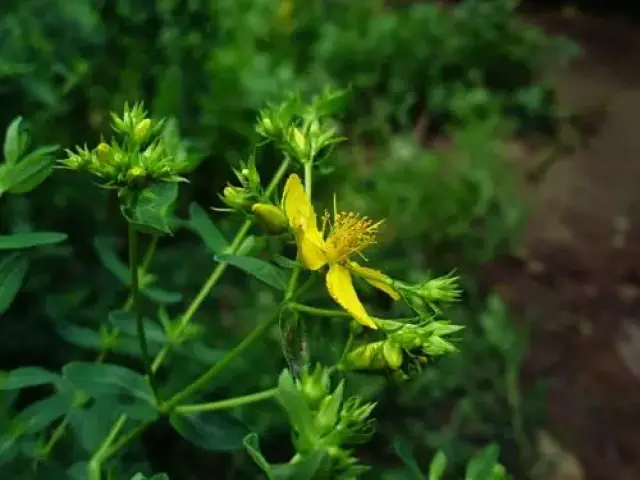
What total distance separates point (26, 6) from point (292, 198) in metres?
0.71

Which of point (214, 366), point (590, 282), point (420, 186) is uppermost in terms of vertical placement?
point (214, 366)

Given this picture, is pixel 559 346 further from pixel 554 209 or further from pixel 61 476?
pixel 61 476

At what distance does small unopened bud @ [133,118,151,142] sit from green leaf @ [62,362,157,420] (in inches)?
7.0

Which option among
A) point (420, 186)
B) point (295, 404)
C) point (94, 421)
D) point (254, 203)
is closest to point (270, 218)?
point (254, 203)

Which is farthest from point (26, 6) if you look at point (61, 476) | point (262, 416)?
point (61, 476)

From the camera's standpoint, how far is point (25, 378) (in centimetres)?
76

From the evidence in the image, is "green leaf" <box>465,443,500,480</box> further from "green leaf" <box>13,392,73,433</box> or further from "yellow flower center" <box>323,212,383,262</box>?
"green leaf" <box>13,392,73,433</box>

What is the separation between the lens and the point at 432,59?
2518 mm

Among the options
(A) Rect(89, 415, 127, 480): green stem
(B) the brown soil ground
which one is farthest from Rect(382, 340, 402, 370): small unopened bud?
(B) the brown soil ground

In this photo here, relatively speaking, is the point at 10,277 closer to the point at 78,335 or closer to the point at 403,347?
the point at 78,335

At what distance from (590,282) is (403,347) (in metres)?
1.51

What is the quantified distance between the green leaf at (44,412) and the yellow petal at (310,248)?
0.79 feet

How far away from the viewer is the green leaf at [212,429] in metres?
0.71

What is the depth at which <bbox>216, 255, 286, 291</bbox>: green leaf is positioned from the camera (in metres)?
0.67
